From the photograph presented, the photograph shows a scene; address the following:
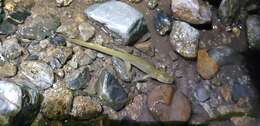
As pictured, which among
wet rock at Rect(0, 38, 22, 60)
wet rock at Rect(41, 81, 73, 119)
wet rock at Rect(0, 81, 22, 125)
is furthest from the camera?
wet rock at Rect(0, 38, 22, 60)

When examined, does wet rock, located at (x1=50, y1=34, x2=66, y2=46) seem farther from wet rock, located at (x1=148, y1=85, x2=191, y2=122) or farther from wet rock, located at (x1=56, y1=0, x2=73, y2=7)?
wet rock, located at (x1=148, y1=85, x2=191, y2=122)

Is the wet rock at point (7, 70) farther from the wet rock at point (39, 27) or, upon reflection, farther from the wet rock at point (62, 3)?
the wet rock at point (62, 3)

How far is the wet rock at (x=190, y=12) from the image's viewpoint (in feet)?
8.98

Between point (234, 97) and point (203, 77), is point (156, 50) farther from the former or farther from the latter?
point (234, 97)

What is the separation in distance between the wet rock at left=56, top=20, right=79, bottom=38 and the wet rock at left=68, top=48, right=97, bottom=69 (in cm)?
11

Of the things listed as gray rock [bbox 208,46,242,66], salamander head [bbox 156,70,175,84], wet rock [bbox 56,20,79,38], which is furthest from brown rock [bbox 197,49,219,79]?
wet rock [bbox 56,20,79,38]

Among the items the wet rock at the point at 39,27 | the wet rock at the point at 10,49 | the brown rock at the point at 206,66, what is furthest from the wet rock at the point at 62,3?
the brown rock at the point at 206,66

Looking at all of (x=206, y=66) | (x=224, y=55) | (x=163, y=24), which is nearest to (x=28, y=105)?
(x=163, y=24)

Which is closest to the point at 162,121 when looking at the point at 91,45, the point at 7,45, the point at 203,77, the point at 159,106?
the point at 159,106

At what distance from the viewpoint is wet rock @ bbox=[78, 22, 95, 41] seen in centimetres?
263

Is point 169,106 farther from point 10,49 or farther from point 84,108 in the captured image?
point 10,49

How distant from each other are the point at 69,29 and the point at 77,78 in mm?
335

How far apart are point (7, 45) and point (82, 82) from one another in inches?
19.1

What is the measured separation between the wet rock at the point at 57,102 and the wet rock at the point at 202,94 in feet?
2.52
